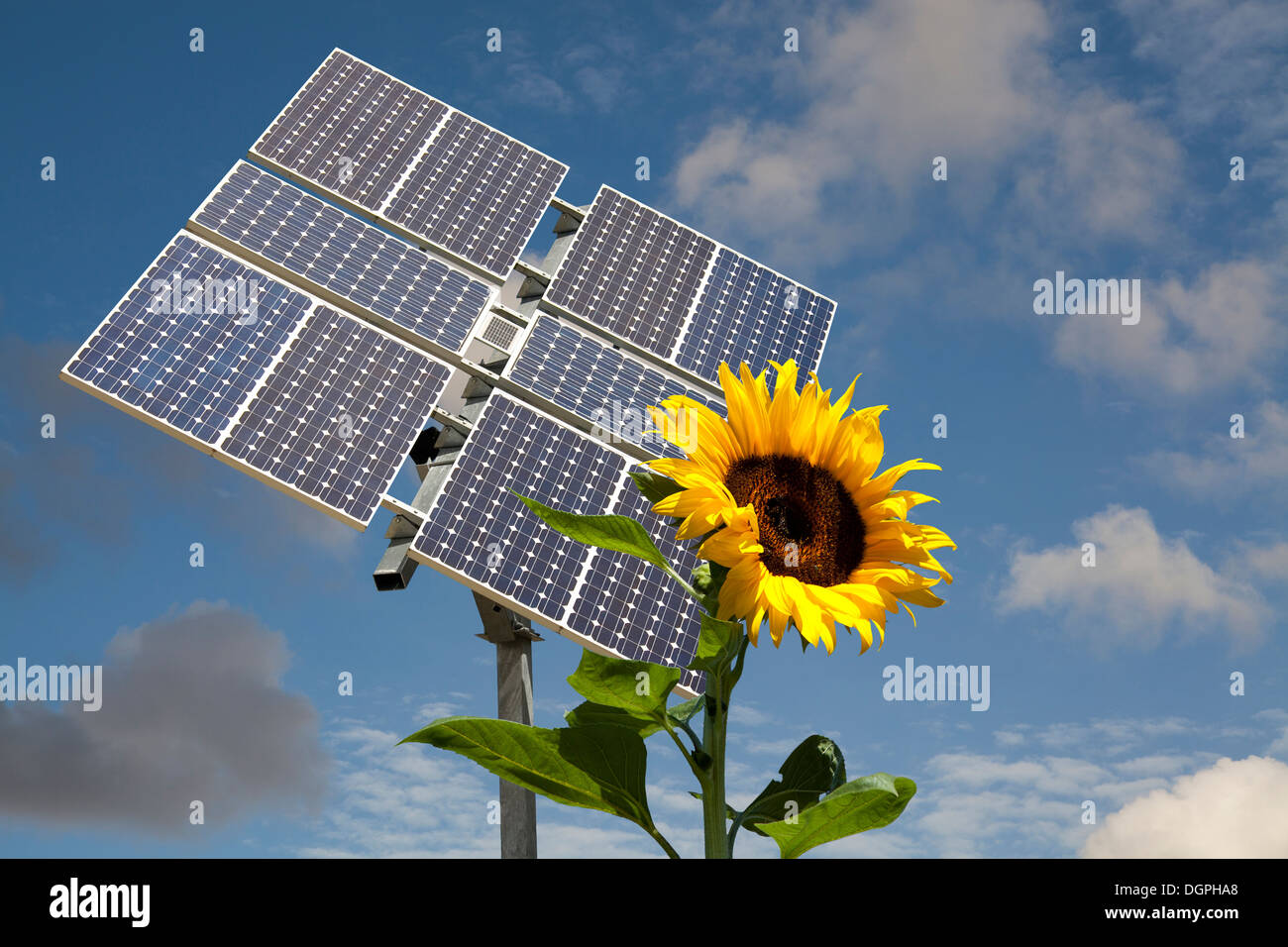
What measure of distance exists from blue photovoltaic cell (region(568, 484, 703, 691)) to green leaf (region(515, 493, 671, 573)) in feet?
19.5

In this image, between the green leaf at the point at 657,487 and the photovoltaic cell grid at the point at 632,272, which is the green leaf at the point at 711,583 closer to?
the green leaf at the point at 657,487

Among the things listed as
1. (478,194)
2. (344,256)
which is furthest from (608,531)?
(478,194)

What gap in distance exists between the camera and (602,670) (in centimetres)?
165

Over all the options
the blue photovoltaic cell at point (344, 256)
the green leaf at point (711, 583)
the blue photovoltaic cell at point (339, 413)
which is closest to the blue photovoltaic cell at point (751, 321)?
the blue photovoltaic cell at point (344, 256)

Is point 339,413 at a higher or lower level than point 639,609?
higher

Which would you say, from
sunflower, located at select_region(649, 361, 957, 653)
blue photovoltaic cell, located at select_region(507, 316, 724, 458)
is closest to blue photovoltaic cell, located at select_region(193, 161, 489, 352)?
blue photovoltaic cell, located at select_region(507, 316, 724, 458)

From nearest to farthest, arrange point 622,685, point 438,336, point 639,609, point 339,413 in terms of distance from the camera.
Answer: point 622,685, point 639,609, point 339,413, point 438,336

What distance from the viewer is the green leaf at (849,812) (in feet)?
4.59

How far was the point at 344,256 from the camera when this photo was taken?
9.71 metres

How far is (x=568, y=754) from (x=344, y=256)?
29.6 ft

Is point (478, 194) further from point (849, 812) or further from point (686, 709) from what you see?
point (849, 812)

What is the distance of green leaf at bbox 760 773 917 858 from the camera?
4.59 ft

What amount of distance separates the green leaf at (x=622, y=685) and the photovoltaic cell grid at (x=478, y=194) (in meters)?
8.96
